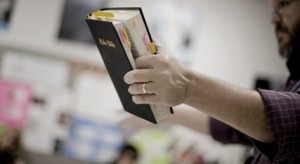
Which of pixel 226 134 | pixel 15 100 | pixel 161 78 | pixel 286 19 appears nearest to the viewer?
pixel 161 78

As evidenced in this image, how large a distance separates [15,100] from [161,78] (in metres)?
1.91

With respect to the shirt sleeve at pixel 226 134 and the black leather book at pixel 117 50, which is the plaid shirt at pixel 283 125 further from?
the shirt sleeve at pixel 226 134

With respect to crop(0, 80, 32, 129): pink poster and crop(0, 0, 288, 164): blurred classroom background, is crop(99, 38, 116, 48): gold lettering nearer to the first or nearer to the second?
crop(0, 0, 288, 164): blurred classroom background

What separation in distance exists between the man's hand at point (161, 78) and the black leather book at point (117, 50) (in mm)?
30

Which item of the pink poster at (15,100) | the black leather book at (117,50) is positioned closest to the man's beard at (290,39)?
the black leather book at (117,50)

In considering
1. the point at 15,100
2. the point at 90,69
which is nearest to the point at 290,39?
the point at 90,69

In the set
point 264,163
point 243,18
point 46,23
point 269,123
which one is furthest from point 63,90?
point 269,123

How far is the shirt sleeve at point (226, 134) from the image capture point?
124cm

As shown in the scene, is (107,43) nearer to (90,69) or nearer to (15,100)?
(90,69)

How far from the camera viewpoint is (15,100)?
230 cm

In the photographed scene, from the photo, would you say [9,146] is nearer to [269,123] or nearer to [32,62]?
[32,62]

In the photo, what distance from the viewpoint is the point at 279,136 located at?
2.22ft

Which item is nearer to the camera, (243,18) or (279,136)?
(279,136)

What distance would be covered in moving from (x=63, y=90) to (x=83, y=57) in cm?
27
